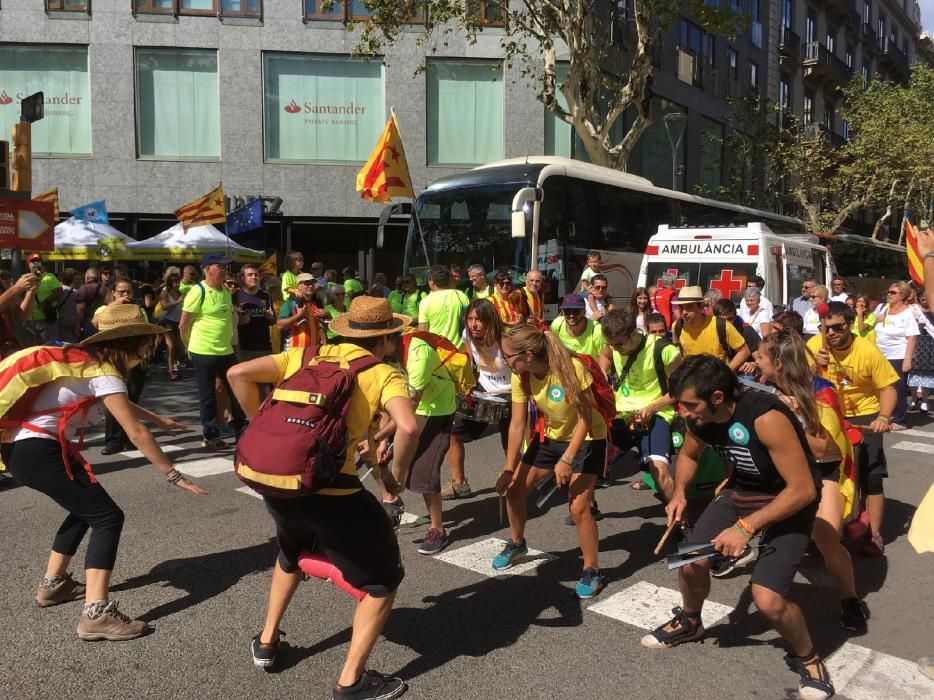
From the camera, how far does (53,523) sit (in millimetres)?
5672

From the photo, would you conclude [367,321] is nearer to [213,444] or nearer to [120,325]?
[120,325]

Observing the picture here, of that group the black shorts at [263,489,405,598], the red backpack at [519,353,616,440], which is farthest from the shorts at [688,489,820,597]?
the black shorts at [263,489,405,598]

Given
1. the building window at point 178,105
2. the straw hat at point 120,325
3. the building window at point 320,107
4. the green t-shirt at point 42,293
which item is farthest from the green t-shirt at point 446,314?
the building window at point 178,105

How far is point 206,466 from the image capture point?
746 cm

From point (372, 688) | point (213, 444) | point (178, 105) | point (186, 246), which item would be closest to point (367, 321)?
point (372, 688)

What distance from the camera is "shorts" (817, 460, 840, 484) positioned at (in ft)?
13.4

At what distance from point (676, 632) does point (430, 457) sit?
6.64ft

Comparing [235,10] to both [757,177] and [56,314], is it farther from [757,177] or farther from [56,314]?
[757,177]

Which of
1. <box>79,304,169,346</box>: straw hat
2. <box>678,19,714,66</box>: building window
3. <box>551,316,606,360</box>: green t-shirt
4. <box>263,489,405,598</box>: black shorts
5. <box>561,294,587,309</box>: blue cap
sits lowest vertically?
<box>263,489,405,598</box>: black shorts

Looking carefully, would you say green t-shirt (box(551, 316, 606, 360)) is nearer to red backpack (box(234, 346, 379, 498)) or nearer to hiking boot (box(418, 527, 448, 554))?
A: hiking boot (box(418, 527, 448, 554))

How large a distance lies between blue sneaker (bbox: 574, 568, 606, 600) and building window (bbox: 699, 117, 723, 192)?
28302 mm

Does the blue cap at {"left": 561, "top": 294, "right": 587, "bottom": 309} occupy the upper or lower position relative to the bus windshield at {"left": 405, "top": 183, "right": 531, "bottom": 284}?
lower

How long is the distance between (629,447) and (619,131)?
21.8 m

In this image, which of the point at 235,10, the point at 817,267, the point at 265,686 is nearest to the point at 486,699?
the point at 265,686
